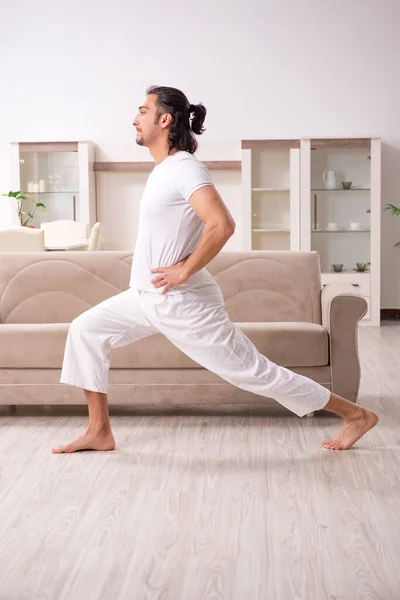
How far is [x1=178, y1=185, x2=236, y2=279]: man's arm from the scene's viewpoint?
8.75 ft

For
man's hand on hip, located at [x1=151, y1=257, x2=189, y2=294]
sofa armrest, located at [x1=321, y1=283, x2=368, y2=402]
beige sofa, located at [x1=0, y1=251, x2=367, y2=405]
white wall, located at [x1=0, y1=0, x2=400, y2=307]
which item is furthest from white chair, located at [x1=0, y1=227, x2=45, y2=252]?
man's hand on hip, located at [x1=151, y1=257, x2=189, y2=294]

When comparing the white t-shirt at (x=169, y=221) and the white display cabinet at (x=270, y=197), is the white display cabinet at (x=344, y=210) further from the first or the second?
the white t-shirt at (x=169, y=221)

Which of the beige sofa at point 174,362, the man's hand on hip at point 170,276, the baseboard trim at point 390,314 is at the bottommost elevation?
the baseboard trim at point 390,314

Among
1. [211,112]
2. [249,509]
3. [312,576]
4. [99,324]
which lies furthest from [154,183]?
[211,112]

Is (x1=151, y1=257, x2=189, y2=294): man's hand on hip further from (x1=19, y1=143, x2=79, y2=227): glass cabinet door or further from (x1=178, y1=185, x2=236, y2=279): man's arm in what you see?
(x1=19, y1=143, x2=79, y2=227): glass cabinet door

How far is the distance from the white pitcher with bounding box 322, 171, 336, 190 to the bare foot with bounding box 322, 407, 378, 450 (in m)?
4.50

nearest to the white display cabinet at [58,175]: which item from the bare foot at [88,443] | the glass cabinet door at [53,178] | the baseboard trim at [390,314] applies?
the glass cabinet door at [53,178]

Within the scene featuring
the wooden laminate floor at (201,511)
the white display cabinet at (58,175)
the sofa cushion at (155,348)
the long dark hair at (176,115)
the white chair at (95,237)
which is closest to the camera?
the wooden laminate floor at (201,511)

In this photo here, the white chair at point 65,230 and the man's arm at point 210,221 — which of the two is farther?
the white chair at point 65,230

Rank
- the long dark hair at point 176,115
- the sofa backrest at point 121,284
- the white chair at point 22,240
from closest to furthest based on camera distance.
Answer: the long dark hair at point 176,115 → the sofa backrest at point 121,284 → the white chair at point 22,240

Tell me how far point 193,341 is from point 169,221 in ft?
1.36

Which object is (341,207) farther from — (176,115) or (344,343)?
(176,115)

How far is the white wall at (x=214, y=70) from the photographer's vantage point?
7.54m

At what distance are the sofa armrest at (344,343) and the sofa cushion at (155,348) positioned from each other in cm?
4
